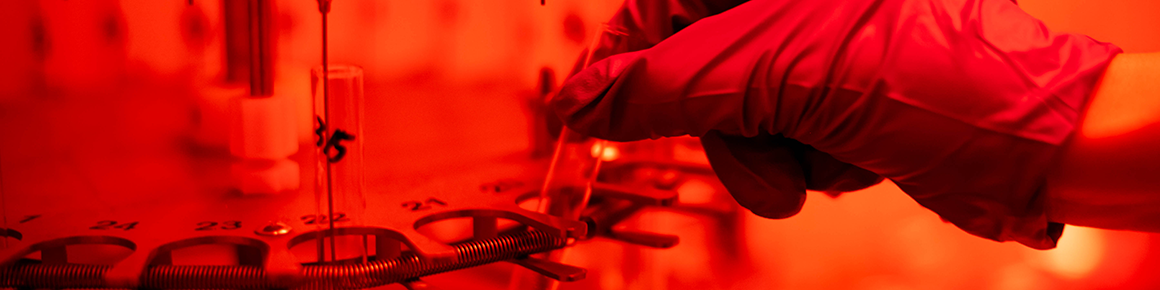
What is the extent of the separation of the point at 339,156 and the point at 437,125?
200 mm

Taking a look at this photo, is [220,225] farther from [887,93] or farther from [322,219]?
[887,93]

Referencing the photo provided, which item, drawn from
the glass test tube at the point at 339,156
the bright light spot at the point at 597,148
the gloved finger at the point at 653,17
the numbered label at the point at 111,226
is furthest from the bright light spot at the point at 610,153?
the numbered label at the point at 111,226

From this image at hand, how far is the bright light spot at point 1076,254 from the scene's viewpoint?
2.78 feet

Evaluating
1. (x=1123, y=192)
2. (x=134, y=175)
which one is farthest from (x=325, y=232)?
(x=1123, y=192)

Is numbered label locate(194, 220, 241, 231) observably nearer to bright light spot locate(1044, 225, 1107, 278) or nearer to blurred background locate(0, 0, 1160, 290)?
blurred background locate(0, 0, 1160, 290)

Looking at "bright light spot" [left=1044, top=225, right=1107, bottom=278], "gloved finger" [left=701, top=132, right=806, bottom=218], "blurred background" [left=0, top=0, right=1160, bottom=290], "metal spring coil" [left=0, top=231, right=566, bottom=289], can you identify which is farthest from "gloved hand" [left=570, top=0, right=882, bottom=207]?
"bright light spot" [left=1044, top=225, right=1107, bottom=278]

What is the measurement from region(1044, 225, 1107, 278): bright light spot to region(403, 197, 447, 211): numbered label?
2.18ft

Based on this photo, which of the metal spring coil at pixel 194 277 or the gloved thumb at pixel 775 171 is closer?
the metal spring coil at pixel 194 277

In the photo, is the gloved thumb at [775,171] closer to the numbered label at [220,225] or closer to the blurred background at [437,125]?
the blurred background at [437,125]

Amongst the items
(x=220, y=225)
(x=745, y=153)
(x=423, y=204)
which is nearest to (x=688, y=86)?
(x=745, y=153)

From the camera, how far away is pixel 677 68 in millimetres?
527

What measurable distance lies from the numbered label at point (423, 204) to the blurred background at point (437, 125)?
7cm

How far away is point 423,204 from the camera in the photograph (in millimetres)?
601

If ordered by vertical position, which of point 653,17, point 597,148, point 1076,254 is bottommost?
point 1076,254
